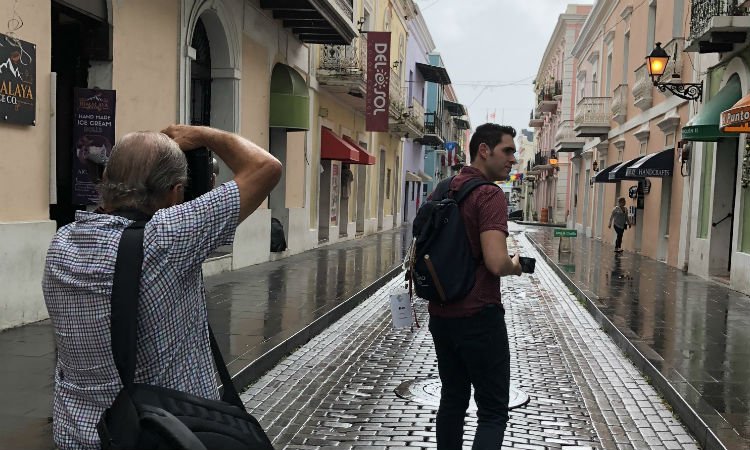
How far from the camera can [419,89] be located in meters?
36.7

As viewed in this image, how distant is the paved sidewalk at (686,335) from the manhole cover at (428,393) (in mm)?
1137

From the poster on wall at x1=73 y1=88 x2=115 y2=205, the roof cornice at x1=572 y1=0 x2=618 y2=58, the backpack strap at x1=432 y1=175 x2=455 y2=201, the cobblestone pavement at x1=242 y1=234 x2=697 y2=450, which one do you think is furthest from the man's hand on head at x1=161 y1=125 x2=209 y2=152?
A: the roof cornice at x1=572 y1=0 x2=618 y2=58

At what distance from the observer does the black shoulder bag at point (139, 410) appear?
1.56m

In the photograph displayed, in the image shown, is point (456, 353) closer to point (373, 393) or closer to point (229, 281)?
point (373, 393)

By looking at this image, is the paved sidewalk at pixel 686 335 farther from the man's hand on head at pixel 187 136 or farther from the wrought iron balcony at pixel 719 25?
the wrought iron balcony at pixel 719 25

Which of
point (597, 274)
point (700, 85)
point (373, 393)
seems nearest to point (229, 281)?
point (373, 393)

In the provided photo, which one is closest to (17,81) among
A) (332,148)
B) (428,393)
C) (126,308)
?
(428,393)

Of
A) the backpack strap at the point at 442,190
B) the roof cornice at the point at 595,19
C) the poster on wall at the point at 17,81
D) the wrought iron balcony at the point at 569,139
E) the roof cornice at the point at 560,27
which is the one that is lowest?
the backpack strap at the point at 442,190

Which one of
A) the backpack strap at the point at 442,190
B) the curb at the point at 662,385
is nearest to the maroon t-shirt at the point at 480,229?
the backpack strap at the point at 442,190

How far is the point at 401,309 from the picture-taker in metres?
3.69

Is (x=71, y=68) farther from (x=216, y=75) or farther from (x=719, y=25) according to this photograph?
(x=719, y=25)

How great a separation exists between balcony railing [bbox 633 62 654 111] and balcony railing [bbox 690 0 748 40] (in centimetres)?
593

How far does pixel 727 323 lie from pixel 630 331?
1649 mm

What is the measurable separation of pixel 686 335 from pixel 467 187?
5.42 metres
